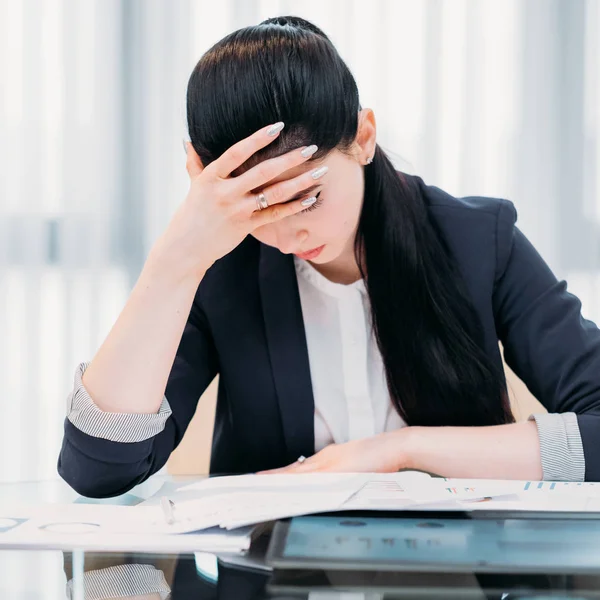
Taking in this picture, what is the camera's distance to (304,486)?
805mm

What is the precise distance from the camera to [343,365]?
3.92 ft

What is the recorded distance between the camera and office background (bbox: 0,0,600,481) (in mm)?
2506

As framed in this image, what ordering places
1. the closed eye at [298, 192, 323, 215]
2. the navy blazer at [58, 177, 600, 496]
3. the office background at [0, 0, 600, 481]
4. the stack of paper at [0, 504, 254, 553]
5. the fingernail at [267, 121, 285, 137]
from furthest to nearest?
the office background at [0, 0, 600, 481]
the navy blazer at [58, 177, 600, 496]
the closed eye at [298, 192, 323, 215]
the fingernail at [267, 121, 285, 137]
the stack of paper at [0, 504, 254, 553]

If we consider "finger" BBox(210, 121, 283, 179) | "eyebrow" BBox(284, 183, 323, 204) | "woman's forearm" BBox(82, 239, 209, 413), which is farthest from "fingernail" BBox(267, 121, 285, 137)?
"woman's forearm" BBox(82, 239, 209, 413)

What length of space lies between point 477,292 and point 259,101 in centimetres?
48

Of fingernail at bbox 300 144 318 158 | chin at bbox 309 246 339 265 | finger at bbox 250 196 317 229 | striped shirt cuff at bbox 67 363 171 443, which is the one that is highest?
fingernail at bbox 300 144 318 158

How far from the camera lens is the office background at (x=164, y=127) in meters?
2.51

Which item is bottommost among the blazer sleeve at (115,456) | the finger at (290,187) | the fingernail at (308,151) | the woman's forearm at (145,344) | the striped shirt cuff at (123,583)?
the blazer sleeve at (115,456)

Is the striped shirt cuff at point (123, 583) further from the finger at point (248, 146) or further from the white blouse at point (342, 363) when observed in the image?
the white blouse at point (342, 363)

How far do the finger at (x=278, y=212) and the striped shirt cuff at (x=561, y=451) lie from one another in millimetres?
403

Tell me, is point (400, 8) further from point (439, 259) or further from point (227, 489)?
point (227, 489)

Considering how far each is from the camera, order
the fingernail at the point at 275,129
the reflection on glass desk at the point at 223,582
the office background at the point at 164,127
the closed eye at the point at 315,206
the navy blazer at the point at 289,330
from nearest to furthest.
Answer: the reflection on glass desk at the point at 223,582 < the fingernail at the point at 275,129 < the closed eye at the point at 315,206 < the navy blazer at the point at 289,330 < the office background at the point at 164,127

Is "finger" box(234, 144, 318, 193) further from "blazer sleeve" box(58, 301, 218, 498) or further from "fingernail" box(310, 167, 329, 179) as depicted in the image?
"blazer sleeve" box(58, 301, 218, 498)

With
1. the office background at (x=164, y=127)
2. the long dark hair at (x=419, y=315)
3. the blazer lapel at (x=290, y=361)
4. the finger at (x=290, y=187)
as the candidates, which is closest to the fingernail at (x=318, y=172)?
the finger at (x=290, y=187)
